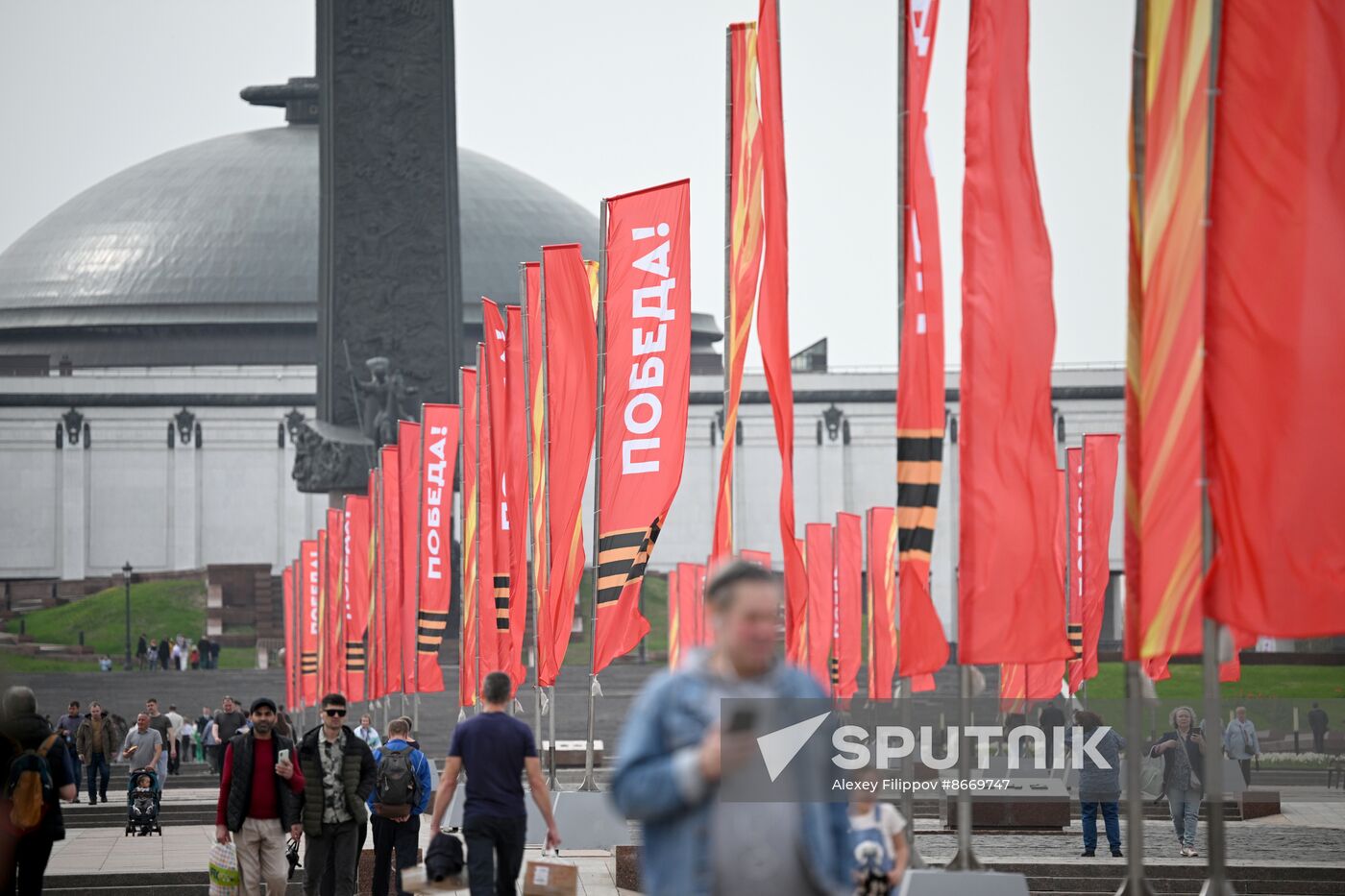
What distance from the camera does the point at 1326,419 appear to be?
9.94 metres

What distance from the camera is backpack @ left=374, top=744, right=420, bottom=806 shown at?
50.2ft

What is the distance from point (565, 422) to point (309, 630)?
69.0 ft

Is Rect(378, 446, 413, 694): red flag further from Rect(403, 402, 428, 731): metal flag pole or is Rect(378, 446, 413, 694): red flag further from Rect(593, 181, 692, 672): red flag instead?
Rect(593, 181, 692, 672): red flag

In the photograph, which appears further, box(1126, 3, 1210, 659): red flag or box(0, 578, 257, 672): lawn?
box(0, 578, 257, 672): lawn

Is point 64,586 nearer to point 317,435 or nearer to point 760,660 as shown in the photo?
point 317,435

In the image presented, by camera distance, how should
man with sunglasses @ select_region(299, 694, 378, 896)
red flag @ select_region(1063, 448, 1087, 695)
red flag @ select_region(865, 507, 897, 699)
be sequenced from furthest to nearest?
red flag @ select_region(865, 507, 897, 699) < red flag @ select_region(1063, 448, 1087, 695) < man with sunglasses @ select_region(299, 694, 378, 896)

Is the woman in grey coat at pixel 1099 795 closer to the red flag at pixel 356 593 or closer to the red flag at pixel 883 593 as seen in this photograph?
the red flag at pixel 883 593

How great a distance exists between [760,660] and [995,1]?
7.33 m

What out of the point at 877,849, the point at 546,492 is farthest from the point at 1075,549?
the point at 877,849

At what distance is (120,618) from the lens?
7019 cm

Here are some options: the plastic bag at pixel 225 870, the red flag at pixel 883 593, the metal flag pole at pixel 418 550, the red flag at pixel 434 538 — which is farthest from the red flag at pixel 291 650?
the plastic bag at pixel 225 870

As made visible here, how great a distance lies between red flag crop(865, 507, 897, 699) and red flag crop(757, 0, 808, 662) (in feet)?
45.6

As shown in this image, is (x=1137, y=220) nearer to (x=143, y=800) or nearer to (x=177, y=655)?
(x=143, y=800)

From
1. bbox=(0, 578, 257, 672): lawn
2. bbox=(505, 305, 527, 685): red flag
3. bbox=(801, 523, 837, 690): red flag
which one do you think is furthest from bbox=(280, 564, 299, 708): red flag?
bbox=(505, 305, 527, 685): red flag
